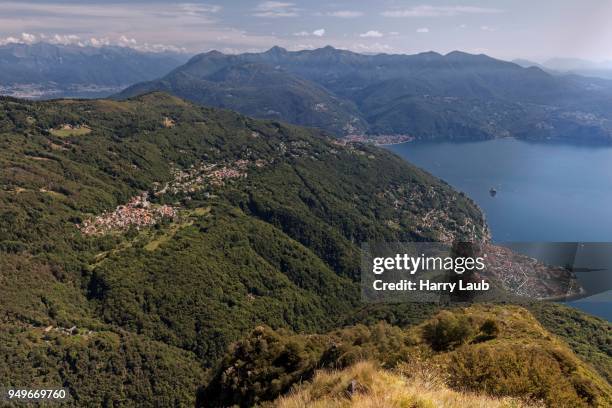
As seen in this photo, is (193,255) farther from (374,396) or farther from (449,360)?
(374,396)

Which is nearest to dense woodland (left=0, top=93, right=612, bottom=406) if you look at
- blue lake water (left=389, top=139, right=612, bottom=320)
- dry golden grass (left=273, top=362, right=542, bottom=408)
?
dry golden grass (left=273, top=362, right=542, bottom=408)

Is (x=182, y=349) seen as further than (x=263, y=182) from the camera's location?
No

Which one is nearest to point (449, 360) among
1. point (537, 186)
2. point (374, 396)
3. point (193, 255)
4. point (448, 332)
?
point (374, 396)

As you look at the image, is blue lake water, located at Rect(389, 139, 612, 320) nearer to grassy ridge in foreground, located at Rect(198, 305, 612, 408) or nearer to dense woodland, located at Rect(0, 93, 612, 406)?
dense woodland, located at Rect(0, 93, 612, 406)

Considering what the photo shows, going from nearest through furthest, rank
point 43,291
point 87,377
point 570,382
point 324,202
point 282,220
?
point 570,382 → point 87,377 → point 43,291 → point 282,220 → point 324,202

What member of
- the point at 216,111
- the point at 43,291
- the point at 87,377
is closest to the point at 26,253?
the point at 43,291

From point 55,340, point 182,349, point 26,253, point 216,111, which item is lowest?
point 182,349

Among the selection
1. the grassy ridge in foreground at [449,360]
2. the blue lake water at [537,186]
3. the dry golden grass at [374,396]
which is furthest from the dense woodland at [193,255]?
the blue lake water at [537,186]

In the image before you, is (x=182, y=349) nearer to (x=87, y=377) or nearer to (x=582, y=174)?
(x=87, y=377)
